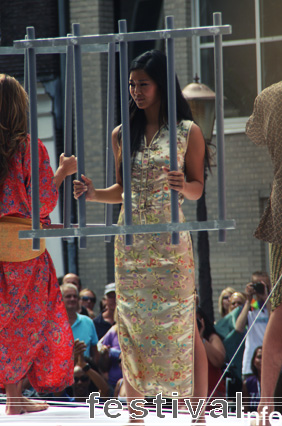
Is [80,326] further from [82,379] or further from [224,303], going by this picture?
[224,303]

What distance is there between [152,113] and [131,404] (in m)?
→ 1.32

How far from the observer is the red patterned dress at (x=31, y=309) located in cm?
415

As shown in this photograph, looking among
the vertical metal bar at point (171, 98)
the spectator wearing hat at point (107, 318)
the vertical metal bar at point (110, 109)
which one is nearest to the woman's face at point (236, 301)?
the spectator wearing hat at point (107, 318)

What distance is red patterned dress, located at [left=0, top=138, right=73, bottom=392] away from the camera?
4152 millimetres

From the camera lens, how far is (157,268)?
13.3 feet

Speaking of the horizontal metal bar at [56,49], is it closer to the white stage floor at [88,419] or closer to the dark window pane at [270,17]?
the white stage floor at [88,419]

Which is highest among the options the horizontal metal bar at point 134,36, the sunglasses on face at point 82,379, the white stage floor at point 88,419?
the horizontal metal bar at point 134,36

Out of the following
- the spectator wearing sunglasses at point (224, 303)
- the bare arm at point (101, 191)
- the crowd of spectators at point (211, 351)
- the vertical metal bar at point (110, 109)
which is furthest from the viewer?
the spectator wearing sunglasses at point (224, 303)

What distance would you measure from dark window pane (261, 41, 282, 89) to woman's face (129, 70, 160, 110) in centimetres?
769

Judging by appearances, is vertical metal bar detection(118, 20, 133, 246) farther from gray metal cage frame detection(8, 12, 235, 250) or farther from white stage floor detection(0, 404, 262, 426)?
white stage floor detection(0, 404, 262, 426)

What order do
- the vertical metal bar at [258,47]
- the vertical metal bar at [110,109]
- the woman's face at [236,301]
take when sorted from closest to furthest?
1. the vertical metal bar at [110,109]
2. the woman's face at [236,301]
3. the vertical metal bar at [258,47]

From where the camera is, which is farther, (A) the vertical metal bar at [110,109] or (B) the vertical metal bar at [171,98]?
(A) the vertical metal bar at [110,109]

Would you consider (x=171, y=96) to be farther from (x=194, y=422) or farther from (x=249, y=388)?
(x=249, y=388)

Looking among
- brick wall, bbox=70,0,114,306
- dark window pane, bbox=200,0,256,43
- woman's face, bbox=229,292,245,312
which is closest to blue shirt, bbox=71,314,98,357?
woman's face, bbox=229,292,245,312
